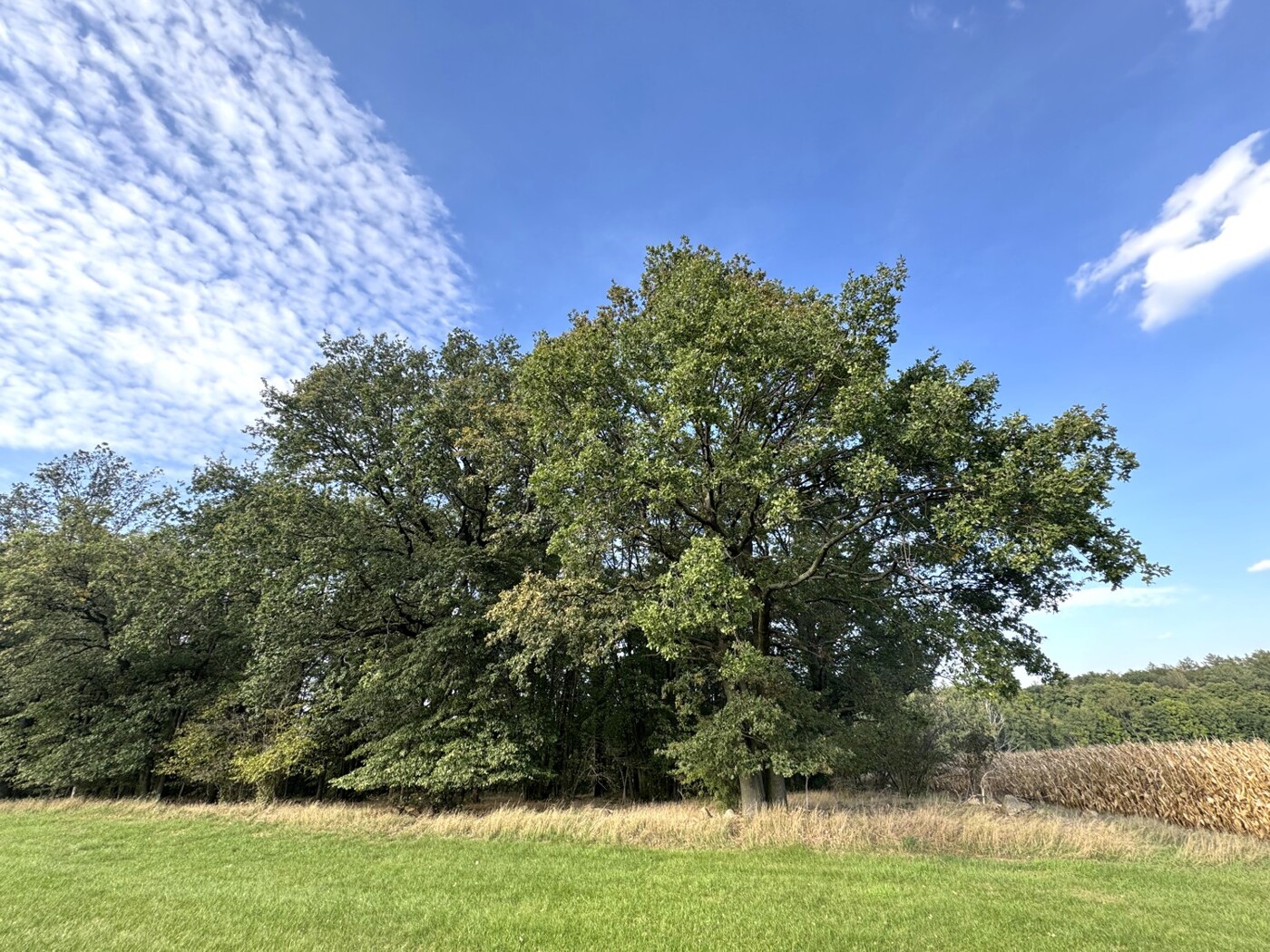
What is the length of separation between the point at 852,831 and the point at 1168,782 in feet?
36.1

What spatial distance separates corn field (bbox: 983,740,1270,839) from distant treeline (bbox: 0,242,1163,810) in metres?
5.08

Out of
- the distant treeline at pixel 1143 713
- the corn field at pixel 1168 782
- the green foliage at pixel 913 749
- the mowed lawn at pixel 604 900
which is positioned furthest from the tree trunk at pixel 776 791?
the distant treeline at pixel 1143 713

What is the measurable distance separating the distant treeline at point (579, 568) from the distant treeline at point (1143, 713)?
148 feet

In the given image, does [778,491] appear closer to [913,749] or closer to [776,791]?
[776,791]

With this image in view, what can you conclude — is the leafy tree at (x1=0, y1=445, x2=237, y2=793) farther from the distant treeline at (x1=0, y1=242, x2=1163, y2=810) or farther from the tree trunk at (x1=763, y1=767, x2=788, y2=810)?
the tree trunk at (x1=763, y1=767, x2=788, y2=810)

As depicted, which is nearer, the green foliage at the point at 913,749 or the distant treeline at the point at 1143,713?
the green foliage at the point at 913,749

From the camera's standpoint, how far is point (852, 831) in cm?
1016

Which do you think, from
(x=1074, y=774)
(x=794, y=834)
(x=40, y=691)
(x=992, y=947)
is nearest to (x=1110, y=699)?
(x=1074, y=774)

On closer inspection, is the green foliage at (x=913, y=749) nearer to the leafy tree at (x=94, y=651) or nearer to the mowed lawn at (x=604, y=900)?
the mowed lawn at (x=604, y=900)

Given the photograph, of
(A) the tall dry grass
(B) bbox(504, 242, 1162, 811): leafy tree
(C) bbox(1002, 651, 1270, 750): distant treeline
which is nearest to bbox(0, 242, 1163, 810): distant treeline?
(B) bbox(504, 242, 1162, 811): leafy tree

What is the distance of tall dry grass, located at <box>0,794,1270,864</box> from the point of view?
9.82 m

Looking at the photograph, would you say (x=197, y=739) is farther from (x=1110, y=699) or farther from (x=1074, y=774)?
(x=1110, y=699)

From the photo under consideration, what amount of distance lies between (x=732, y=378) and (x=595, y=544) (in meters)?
5.17

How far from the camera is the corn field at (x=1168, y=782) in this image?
13062mm
